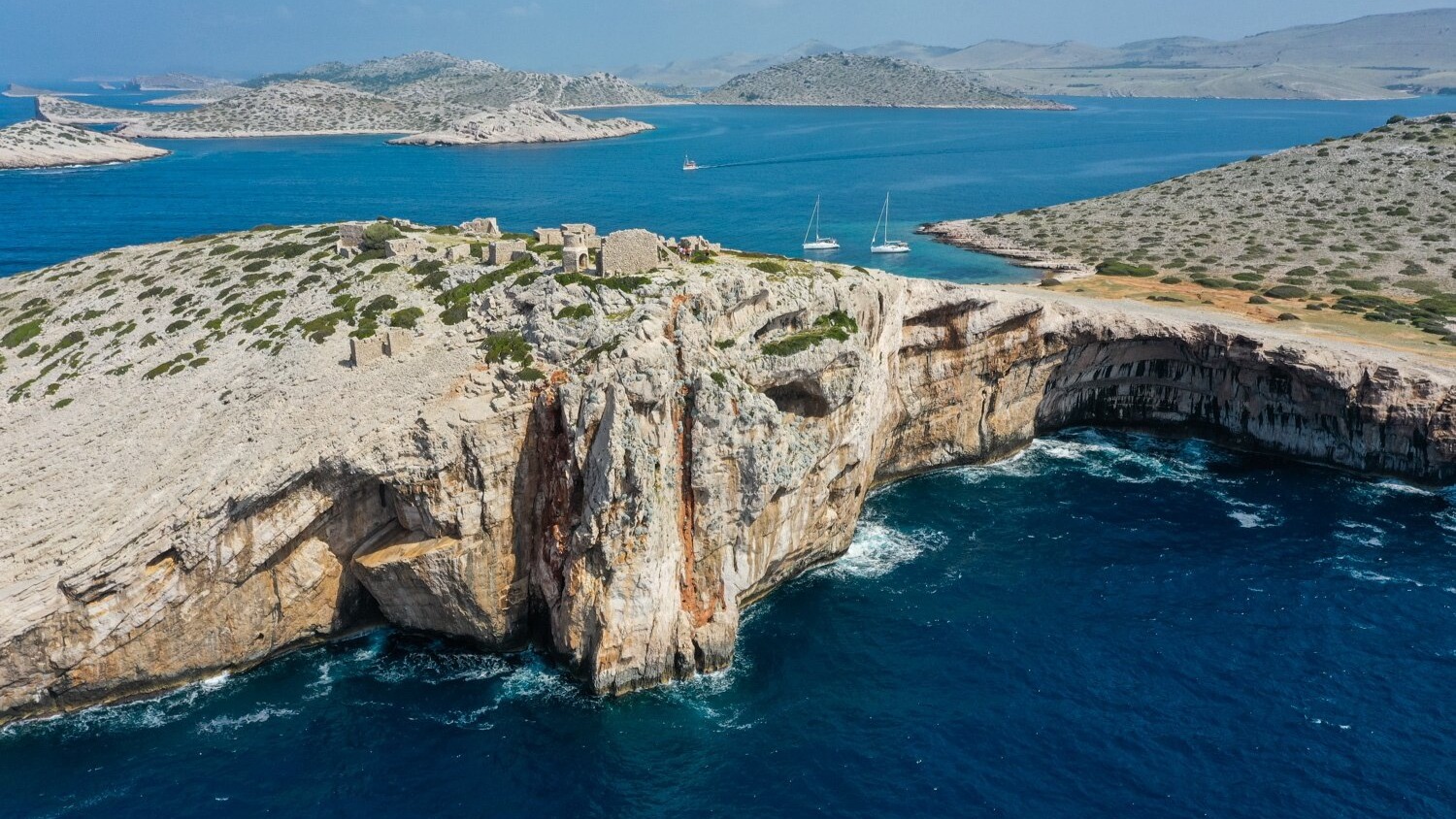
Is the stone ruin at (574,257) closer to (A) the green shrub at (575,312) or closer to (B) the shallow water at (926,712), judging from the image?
(A) the green shrub at (575,312)

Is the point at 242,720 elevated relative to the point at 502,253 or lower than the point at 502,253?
lower

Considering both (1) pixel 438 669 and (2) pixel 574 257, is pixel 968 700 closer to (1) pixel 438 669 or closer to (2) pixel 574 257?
(1) pixel 438 669

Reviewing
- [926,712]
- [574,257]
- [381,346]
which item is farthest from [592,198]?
[926,712]

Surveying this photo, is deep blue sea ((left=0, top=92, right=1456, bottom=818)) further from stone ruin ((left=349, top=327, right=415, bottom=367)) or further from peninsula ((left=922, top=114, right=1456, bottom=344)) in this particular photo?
peninsula ((left=922, top=114, right=1456, bottom=344))

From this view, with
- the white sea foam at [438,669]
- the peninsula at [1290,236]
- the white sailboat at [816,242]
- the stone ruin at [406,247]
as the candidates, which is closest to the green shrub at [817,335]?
the white sea foam at [438,669]

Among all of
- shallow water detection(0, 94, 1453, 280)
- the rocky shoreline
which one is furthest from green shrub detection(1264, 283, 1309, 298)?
shallow water detection(0, 94, 1453, 280)
